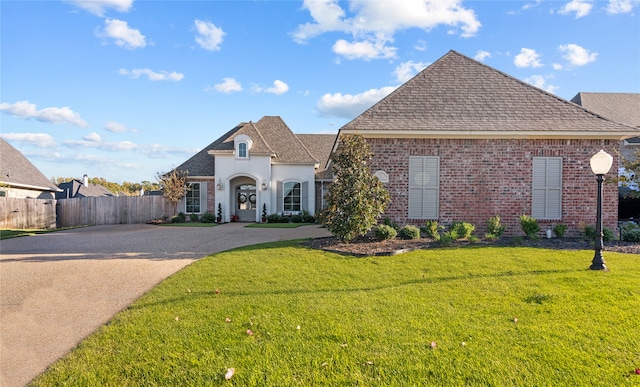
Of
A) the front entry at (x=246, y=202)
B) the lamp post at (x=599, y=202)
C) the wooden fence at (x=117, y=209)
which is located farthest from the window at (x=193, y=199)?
the lamp post at (x=599, y=202)

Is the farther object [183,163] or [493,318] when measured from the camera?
[183,163]

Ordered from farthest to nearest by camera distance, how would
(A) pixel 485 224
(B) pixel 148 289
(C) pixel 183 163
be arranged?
(C) pixel 183 163 < (A) pixel 485 224 < (B) pixel 148 289

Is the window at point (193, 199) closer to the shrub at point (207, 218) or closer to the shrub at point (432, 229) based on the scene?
the shrub at point (207, 218)

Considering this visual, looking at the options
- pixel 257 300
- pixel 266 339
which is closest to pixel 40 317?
pixel 257 300

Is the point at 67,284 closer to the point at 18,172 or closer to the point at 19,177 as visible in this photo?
the point at 19,177

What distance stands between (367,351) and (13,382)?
10.7 feet

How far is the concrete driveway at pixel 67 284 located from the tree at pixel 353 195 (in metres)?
3.10

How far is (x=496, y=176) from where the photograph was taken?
34.4 feet

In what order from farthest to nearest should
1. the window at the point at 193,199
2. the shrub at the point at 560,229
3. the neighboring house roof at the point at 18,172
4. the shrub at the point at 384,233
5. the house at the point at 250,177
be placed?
the neighboring house roof at the point at 18,172, the window at the point at 193,199, the house at the point at 250,177, the shrub at the point at 560,229, the shrub at the point at 384,233

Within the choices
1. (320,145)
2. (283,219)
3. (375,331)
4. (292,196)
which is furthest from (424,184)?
(320,145)

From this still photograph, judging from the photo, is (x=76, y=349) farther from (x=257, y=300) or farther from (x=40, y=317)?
(x=257, y=300)

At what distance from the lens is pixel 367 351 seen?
3393mm

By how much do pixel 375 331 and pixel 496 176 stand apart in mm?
8476

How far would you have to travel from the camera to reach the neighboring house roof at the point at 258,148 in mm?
18891
